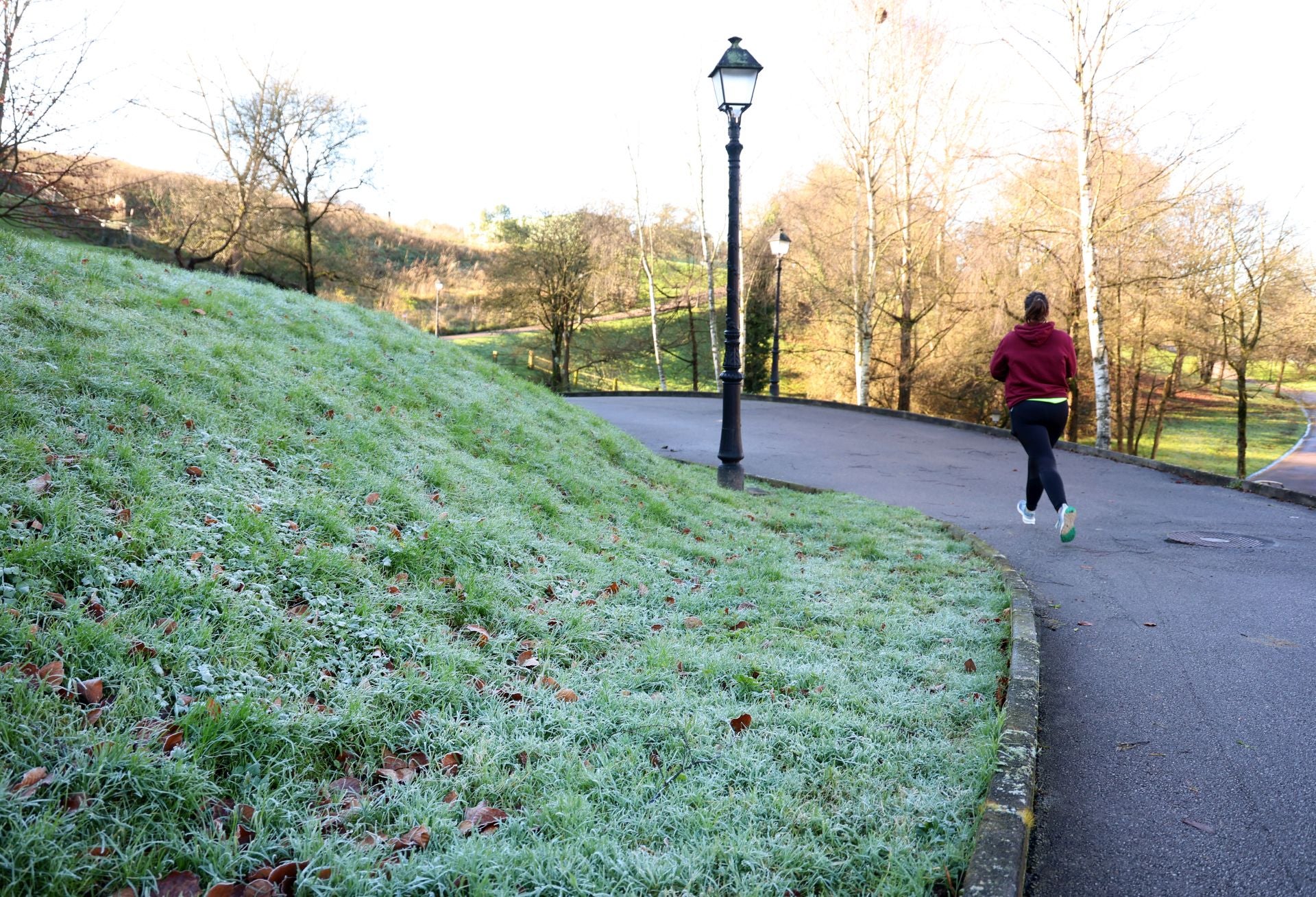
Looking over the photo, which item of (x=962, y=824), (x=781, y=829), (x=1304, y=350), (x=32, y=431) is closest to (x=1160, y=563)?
(x=962, y=824)

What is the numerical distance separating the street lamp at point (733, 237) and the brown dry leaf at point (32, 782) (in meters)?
7.68

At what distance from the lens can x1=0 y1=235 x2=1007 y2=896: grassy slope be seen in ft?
7.10

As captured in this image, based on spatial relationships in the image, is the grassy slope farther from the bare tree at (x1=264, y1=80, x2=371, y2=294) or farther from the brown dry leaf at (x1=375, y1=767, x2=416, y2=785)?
the bare tree at (x1=264, y1=80, x2=371, y2=294)

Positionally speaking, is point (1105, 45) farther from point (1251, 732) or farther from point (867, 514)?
point (1251, 732)

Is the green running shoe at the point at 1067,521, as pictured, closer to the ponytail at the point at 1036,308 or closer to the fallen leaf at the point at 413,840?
the ponytail at the point at 1036,308

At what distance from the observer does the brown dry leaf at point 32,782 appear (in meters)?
1.99

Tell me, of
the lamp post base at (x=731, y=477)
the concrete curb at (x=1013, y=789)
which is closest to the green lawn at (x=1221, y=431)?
the lamp post base at (x=731, y=477)

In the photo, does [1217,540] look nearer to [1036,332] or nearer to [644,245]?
[1036,332]

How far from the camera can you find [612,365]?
36.4 m

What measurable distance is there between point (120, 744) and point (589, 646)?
2068 millimetres

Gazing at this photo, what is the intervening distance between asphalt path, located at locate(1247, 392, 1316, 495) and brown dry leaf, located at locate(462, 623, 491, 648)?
85.0ft

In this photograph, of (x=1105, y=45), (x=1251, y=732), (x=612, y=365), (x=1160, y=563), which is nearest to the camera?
(x=1251, y=732)

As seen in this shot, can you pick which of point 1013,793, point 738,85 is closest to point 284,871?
point 1013,793

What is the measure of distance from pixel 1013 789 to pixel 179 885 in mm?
2613
